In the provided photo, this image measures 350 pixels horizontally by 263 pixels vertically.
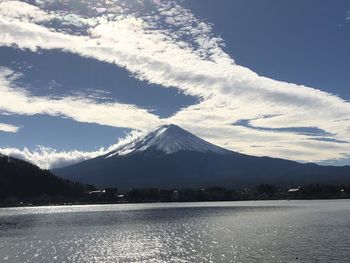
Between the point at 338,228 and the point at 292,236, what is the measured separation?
14623mm

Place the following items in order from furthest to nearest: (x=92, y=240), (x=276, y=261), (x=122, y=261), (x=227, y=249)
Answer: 1. (x=92, y=240)
2. (x=227, y=249)
3. (x=122, y=261)
4. (x=276, y=261)

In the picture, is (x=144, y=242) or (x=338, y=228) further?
(x=338, y=228)

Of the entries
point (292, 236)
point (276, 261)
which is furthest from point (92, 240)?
point (276, 261)

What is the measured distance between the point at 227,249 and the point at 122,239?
27.6 m

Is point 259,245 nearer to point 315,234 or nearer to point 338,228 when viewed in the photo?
point 315,234

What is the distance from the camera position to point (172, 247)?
79.9m

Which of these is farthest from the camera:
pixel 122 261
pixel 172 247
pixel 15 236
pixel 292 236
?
pixel 15 236

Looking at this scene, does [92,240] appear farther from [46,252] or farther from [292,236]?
[292,236]

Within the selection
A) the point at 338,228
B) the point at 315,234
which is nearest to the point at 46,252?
the point at 315,234

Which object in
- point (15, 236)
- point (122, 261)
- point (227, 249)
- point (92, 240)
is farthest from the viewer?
point (15, 236)

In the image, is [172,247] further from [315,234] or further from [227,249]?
[315,234]

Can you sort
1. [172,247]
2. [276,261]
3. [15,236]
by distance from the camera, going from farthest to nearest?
[15,236] → [172,247] → [276,261]

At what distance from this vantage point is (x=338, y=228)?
97.2 meters

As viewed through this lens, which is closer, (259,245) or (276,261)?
(276,261)
